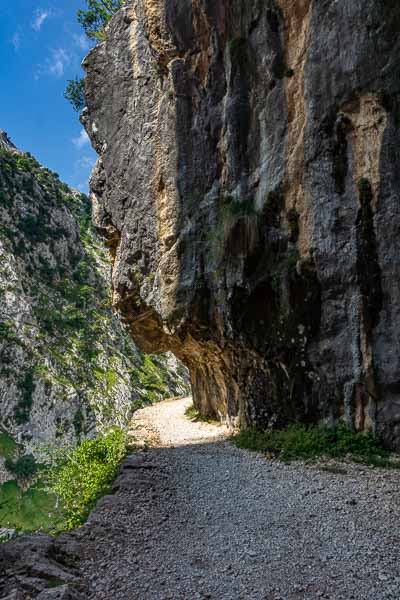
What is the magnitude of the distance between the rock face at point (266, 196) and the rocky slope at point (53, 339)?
38261 mm

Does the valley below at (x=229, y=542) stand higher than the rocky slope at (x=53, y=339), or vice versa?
the rocky slope at (x=53, y=339)

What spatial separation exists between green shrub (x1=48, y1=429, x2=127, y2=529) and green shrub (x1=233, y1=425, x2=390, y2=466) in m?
4.09

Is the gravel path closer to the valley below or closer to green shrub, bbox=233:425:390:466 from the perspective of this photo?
the valley below

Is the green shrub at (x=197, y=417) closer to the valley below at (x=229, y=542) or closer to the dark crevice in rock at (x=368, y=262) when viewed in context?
the valley below at (x=229, y=542)

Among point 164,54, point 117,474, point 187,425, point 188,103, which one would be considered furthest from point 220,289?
point 164,54

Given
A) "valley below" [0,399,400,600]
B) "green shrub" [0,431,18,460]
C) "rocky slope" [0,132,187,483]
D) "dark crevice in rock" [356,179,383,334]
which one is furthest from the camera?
"rocky slope" [0,132,187,483]

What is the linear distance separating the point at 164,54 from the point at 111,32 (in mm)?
5483

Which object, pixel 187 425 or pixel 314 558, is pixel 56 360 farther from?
pixel 314 558

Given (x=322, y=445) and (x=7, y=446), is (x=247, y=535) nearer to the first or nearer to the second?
(x=322, y=445)

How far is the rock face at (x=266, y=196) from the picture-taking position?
33.4 feet

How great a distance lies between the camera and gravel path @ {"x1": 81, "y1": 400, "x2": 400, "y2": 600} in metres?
4.79

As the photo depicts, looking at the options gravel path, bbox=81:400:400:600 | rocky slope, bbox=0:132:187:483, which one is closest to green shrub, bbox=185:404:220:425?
gravel path, bbox=81:400:400:600

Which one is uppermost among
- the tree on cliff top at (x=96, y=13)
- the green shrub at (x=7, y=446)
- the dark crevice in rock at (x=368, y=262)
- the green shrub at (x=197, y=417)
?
the tree on cliff top at (x=96, y=13)

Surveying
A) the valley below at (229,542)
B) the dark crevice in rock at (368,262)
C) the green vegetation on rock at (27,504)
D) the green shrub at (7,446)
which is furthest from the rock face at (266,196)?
the green shrub at (7,446)
